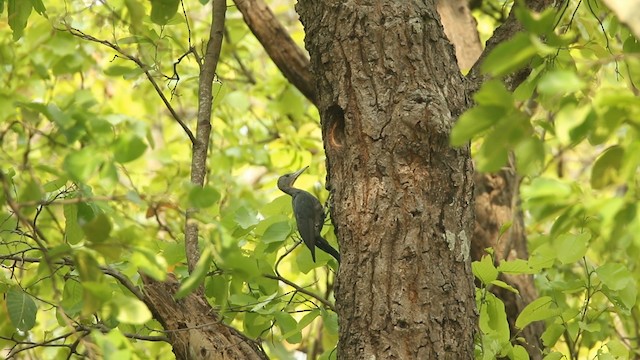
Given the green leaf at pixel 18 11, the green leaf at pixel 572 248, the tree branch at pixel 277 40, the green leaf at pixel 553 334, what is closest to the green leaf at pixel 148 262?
the green leaf at pixel 18 11

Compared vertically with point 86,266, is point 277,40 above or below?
above

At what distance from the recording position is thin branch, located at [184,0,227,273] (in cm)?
282

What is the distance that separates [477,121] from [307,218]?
1680 millimetres

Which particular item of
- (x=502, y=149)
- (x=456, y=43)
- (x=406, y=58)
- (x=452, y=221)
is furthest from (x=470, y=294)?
(x=456, y=43)

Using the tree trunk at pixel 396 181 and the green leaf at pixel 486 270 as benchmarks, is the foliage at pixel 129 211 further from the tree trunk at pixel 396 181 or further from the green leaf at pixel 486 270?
the green leaf at pixel 486 270

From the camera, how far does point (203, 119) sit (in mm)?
3012

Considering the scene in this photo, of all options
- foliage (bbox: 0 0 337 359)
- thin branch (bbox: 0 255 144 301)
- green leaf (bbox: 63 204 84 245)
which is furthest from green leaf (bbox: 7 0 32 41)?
thin branch (bbox: 0 255 144 301)

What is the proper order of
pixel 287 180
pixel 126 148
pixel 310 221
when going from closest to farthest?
pixel 126 148 → pixel 310 221 → pixel 287 180

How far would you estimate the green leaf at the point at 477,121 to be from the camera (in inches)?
62.3

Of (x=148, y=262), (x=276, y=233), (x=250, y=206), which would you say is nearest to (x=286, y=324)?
(x=276, y=233)

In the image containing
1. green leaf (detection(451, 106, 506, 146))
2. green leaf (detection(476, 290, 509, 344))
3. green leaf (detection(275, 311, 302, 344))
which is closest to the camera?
green leaf (detection(451, 106, 506, 146))

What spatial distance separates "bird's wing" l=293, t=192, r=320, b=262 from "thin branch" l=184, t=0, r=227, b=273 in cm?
38

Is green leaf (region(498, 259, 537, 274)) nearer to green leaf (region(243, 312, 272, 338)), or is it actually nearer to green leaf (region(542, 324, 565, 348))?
green leaf (region(542, 324, 565, 348))

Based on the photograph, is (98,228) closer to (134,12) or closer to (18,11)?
(18,11)
